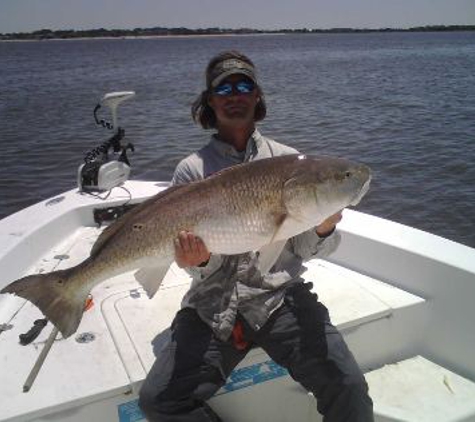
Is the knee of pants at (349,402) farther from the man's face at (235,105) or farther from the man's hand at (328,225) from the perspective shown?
the man's face at (235,105)

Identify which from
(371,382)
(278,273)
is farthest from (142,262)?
(371,382)

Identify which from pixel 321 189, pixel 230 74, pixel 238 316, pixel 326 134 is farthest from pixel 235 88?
pixel 326 134

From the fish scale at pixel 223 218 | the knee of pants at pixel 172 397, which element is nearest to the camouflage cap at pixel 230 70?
the fish scale at pixel 223 218

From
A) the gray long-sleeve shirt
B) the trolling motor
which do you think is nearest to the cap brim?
the gray long-sleeve shirt

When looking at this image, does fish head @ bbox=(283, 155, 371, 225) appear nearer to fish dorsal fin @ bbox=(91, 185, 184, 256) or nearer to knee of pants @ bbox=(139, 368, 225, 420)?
fish dorsal fin @ bbox=(91, 185, 184, 256)

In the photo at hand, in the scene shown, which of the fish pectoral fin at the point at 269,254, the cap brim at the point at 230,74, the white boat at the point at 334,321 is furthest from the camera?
the cap brim at the point at 230,74

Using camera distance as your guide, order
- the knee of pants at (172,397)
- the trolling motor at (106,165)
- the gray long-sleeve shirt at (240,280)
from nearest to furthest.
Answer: the knee of pants at (172,397) < the gray long-sleeve shirt at (240,280) < the trolling motor at (106,165)

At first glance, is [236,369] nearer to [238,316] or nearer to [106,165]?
[238,316]

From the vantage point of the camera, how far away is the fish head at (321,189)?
2.96m

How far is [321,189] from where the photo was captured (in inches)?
118

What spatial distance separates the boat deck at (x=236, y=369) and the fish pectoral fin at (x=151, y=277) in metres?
0.48

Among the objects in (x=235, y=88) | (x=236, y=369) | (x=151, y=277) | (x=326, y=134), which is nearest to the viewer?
(x=151, y=277)

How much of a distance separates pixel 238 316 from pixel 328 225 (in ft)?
2.59

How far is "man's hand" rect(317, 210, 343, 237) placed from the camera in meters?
3.19
